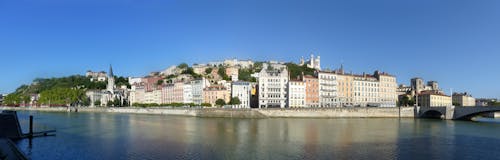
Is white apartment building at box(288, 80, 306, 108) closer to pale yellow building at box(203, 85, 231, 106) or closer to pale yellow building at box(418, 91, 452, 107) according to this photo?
pale yellow building at box(203, 85, 231, 106)

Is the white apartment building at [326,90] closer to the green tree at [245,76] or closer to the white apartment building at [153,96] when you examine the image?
the green tree at [245,76]

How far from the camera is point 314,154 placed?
83.6 ft

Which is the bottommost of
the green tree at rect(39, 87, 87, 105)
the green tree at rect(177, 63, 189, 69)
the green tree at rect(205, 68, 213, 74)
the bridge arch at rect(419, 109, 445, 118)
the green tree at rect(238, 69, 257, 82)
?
the bridge arch at rect(419, 109, 445, 118)

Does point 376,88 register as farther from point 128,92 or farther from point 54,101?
point 54,101

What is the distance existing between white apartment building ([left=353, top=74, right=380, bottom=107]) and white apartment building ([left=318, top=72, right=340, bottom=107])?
7534 millimetres

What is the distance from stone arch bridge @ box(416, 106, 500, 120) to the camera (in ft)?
207

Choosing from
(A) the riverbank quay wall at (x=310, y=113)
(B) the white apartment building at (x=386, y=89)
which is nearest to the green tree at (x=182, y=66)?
(B) the white apartment building at (x=386, y=89)

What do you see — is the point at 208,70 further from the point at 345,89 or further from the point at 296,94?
the point at 296,94

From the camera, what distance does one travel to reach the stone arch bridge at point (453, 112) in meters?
63.2

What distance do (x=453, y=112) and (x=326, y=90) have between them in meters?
25.0

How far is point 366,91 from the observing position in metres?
93.6

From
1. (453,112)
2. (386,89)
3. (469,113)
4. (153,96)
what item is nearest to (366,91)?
(386,89)

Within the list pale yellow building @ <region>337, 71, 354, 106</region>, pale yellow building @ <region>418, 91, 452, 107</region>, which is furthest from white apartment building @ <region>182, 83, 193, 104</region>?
pale yellow building @ <region>418, 91, 452, 107</region>

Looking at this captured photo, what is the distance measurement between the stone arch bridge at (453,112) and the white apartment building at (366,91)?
62.0ft
